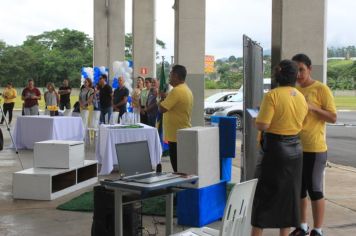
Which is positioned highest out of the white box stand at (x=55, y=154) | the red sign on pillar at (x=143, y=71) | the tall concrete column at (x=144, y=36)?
the tall concrete column at (x=144, y=36)

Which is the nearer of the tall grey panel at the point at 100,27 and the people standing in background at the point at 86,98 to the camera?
the people standing in background at the point at 86,98

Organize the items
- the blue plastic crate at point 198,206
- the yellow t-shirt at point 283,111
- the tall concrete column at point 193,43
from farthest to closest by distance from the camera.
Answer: the tall concrete column at point 193,43 → the blue plastic crate at point 198,206 → the yellow t-shirt at point 283,111

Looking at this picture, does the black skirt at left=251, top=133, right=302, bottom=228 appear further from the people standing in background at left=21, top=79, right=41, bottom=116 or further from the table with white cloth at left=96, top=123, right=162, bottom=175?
the people standing in background at left=21, top=79, right=41, bottom=116

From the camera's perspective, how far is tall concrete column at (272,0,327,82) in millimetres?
8641

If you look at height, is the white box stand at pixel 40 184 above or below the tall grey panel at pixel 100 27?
below

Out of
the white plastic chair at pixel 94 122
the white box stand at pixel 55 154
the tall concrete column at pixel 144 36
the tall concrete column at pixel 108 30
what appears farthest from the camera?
the tall concrete column at pixel 108 30

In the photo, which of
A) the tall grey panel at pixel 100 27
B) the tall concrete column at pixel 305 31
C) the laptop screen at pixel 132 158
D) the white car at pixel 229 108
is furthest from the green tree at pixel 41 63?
the laptop screen at pixel 132 158

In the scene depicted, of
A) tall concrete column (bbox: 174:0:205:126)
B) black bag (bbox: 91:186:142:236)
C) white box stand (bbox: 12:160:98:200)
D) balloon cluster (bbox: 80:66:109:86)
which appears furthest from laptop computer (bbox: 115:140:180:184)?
balloon cluster (bbox: 80:66:109:86)

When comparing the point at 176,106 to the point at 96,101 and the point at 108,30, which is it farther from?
the point at 108,30

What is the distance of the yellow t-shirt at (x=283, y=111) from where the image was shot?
5.05m

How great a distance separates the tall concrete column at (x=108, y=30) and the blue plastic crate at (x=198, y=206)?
19150mm

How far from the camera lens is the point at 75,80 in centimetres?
7225

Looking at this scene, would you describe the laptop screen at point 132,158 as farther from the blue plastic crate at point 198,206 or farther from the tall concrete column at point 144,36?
the tall concrete column at point 144,36

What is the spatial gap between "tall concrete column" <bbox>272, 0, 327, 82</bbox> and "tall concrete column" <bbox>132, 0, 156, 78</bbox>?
1277cm
